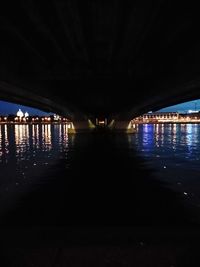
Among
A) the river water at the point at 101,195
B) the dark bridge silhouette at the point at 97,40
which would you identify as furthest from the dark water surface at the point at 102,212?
the dark bridge silhouette at the point at 97,40

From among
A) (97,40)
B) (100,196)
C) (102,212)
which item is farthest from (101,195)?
(97,40)

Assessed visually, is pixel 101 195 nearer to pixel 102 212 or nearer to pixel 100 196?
pixel 100 196

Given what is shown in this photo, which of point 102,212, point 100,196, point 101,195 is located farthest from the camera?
point 101,195

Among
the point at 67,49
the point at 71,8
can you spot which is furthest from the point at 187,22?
the point at 67,49

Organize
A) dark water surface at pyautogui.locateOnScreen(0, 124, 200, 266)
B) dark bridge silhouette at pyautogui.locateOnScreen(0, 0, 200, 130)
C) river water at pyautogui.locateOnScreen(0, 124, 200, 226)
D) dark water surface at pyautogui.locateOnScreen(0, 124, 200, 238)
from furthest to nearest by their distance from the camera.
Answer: river water at pyautogui.locateOnScreen(0, 124, 200, 226)
dark water surface at pyautogui.locateOnScreen(0, 124, 200, 238)
dark bridge silhouette at pyautogui.locateOnScreen(0, 0, 200, 130)
dark water surface at pyautogui.locateOnScreen(0, 124, 200, 266)

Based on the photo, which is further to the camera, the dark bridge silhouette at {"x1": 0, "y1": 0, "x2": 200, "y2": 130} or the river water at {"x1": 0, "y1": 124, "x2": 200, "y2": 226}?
the river water at {"x1": 0, "y1": 124, "x2": 200, "y2": 226}

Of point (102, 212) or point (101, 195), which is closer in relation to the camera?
point (102, 212)

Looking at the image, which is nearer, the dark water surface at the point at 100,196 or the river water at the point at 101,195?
the dark water surface at the point at 100,196

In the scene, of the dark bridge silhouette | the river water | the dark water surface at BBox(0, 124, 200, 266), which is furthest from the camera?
the river water

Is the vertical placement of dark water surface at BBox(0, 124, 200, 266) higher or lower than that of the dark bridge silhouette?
lower

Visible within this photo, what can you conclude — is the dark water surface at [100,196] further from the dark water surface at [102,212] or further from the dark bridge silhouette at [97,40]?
the dark bridge silhouette at [97,40]

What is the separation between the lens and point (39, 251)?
6.38 meters

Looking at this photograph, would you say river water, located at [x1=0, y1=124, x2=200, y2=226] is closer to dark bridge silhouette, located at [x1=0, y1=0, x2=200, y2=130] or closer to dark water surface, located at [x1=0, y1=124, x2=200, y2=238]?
dark water surface, located at [x1=0, y1=124, x2=200, y2=238]

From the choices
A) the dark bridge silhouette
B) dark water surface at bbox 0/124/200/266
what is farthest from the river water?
the dark bridge silhouette
